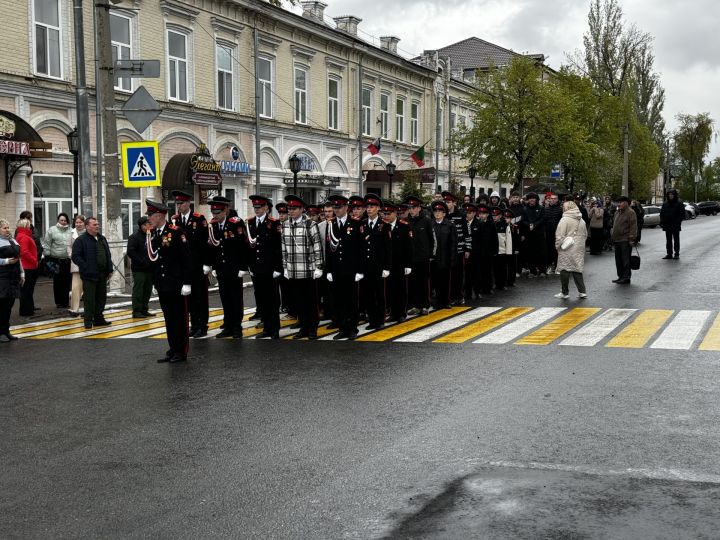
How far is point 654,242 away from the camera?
34531 millimetres

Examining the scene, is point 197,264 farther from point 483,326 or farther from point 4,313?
point 483,326

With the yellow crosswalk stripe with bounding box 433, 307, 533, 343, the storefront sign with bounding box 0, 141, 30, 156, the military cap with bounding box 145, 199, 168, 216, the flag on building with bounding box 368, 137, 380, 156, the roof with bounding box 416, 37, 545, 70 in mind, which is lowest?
the yellow crosswalk stripe with bounding box 433, 307, 533, 343

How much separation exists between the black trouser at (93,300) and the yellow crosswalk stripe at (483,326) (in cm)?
585

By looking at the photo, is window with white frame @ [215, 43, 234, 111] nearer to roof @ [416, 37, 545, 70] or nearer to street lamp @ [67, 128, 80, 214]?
street lamp @ [67, 128, 80, 214]

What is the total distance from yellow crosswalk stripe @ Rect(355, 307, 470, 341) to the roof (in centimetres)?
5492

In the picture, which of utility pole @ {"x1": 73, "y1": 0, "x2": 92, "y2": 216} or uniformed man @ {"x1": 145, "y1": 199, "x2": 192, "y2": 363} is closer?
uniformed man @ {"x1": 145, "y1": 199, "x2": 192, "y2": 363}

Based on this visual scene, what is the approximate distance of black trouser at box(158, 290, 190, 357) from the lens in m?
10.6

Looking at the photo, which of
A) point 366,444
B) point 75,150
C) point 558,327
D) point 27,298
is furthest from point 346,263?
point 75,150

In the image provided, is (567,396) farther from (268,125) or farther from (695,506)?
(268,125)

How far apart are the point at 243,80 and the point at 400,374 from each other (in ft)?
80.3

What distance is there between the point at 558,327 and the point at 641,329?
1.14 m

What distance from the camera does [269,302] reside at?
41.1 ft

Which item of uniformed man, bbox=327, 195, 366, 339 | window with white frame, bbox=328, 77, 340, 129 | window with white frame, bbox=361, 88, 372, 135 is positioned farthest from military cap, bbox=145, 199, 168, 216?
window with white frame, bbox=361, 88, 372, 135

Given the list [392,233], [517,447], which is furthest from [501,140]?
[517,447]
